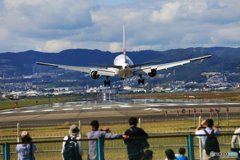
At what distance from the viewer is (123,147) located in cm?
1244

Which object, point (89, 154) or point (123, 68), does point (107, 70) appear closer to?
point (123, 68)

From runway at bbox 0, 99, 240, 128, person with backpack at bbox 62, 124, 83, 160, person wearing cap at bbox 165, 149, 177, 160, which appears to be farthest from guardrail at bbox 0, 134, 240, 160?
runway at bbox 0, 99, 240, 128

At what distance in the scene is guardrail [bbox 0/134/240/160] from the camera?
12.0 meters

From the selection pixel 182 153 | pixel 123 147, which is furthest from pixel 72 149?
pixel 182 153

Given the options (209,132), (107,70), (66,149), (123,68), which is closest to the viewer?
(66,149)

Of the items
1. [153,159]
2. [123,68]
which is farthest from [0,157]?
[123,68]

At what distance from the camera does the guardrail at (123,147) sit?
1200 cm

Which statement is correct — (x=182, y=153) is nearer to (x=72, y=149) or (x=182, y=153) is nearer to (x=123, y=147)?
(x=123, y=147)

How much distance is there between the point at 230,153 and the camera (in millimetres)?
12852

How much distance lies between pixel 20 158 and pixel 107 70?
4569 centimetres

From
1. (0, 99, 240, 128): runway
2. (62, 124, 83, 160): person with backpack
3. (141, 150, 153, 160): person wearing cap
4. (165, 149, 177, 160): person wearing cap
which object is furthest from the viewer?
(0, 99, 240, 128): runway

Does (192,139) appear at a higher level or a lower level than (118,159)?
higher

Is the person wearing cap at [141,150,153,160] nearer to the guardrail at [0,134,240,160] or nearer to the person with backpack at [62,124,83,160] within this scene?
the guardrail at [0,134,240,160]

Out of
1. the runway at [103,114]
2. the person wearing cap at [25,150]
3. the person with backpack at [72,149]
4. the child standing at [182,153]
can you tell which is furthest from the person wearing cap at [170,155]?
the runway at [103,114]
